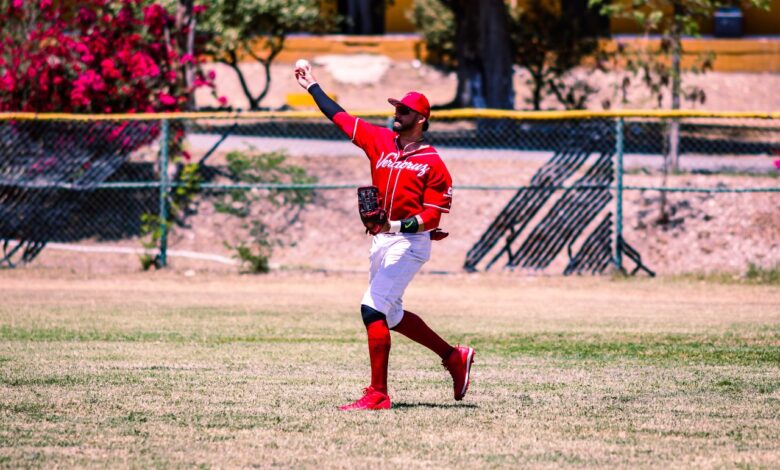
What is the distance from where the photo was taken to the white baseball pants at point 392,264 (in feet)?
25.5

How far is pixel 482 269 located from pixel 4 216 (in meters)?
6.62

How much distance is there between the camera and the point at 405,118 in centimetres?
784

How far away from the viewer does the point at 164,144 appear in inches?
700

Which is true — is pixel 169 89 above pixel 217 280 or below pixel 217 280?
above

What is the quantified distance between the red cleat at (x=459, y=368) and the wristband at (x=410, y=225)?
2.81 feet

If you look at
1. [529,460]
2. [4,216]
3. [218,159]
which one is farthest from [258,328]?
[218,159]

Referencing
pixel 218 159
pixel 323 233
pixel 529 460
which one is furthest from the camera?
pixel 218 159

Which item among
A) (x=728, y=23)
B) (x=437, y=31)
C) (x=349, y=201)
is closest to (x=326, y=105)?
(x=349, y=201)

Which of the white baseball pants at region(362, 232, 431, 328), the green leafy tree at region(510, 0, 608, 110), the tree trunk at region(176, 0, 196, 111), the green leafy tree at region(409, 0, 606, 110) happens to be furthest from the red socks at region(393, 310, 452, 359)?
the green leafy tree at region(510, 0, 608, 110)

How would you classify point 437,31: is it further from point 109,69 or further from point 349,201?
point 109,69

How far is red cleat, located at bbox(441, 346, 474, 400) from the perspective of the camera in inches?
313

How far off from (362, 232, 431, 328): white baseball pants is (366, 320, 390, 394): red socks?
109 mm

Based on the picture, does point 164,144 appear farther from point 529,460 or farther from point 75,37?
point 529,460

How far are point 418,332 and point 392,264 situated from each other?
53 cm
